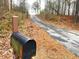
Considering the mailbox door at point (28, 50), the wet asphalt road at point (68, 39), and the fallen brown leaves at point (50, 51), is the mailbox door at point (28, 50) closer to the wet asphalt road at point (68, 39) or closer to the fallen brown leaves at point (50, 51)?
the fallen brown leaves at point (50, 51)

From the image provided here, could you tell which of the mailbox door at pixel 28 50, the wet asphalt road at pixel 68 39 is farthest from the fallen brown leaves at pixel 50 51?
the mailbox door at pixel 28 50

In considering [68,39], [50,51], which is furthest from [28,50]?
[68,39]

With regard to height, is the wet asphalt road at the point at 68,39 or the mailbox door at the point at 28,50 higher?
the mailbox door at the point at 28,50

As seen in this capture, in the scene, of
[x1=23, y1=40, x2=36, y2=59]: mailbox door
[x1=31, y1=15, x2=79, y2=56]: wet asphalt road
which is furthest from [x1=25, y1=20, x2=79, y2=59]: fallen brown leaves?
[x1=23, y1=40, x2=36, y2=59]: mailbox door

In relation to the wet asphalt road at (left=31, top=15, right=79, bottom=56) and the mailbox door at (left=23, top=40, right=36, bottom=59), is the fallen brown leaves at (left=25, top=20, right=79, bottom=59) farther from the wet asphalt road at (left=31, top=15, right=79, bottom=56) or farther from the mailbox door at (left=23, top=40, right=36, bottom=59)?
the mailbox door at (left=23, top=40, right=36, bottom=59)

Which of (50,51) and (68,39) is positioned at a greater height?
(50,51)

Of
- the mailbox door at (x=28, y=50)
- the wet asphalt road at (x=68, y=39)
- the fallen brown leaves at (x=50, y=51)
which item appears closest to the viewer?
the mailbox door at (x=28, y=50)

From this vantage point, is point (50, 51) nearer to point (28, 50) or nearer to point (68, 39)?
point (68, 39)

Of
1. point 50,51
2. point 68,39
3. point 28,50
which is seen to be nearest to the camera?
point 28,50

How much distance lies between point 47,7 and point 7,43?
201 feet

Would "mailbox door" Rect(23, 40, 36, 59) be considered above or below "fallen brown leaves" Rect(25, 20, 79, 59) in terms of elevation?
above

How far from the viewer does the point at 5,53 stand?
795cm

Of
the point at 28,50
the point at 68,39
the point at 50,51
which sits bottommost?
the point at 68,39

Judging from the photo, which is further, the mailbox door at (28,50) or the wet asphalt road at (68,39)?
the wet asphalt road at (68,39)
